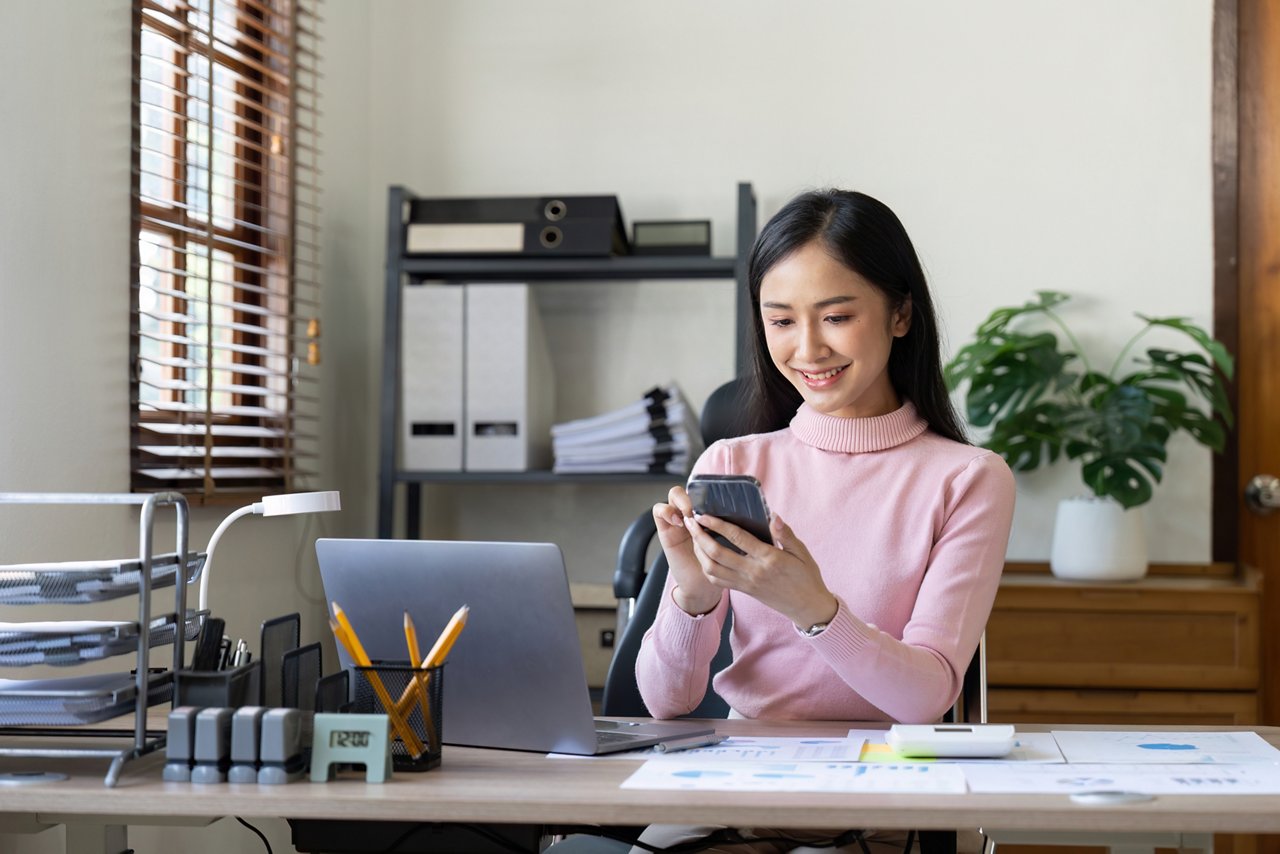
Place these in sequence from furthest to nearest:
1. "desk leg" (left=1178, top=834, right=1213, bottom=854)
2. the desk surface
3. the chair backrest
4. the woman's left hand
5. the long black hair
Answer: the chair backrest < the long black hair < the woman's left hand < "desk leg" (left=1178, top=834, right=1213, bottom=854) < the desk surface

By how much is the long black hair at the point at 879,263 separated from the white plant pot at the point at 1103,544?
1.20 m

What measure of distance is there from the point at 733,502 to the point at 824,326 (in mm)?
389

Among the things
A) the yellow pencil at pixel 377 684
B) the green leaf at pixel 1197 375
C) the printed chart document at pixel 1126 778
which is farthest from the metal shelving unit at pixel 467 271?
the printed chart document at pixel 1126 778

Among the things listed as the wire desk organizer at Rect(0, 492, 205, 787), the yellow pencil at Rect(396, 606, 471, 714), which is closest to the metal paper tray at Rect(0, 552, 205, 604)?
the wire desk organizer at Rect(0, 492, 205, 787)

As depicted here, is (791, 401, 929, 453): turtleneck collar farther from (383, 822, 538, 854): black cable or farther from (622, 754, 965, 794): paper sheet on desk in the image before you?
(383, 822, 538, 854): black cable

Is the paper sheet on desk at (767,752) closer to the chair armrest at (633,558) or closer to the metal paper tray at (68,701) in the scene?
the metal paper tray at (68,701)

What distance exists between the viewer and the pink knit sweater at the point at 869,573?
1471 millimetres

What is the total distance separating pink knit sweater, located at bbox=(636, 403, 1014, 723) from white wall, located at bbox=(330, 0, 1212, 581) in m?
1.51

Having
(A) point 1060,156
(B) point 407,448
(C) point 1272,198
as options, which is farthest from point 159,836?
(C) point 1272,198

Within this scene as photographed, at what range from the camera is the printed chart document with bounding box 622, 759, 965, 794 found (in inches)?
42.3

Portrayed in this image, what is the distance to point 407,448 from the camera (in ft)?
9.57

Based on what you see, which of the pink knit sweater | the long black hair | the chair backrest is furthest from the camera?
the chair backrest

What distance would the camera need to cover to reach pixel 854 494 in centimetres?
160

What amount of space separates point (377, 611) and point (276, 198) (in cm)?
163
